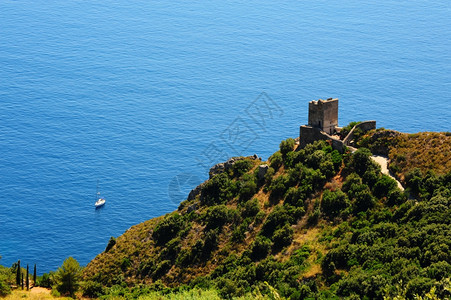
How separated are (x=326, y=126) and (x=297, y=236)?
15213mm

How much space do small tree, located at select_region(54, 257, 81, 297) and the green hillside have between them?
13.4 ft

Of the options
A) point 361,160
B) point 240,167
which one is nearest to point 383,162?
point 361,160

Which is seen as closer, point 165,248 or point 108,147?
point 165,248

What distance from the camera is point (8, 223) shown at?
130 metres

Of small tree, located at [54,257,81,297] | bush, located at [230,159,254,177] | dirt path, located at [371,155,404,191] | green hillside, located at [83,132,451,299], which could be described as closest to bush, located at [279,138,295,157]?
green hillside, located at [83,132,451,299]

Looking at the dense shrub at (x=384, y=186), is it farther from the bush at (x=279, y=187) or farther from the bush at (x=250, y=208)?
the bush at (x=250, y=208)

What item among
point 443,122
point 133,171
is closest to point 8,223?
point 133,171

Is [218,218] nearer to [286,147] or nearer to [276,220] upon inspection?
[276,220]

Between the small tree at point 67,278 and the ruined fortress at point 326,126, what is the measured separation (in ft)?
98.9

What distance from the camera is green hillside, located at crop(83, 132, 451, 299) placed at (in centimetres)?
5809

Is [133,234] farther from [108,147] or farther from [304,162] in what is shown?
[108,147]

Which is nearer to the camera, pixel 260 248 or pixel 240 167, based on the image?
pixel 260 248

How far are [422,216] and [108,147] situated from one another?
111 m

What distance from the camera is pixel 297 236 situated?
235 ft
